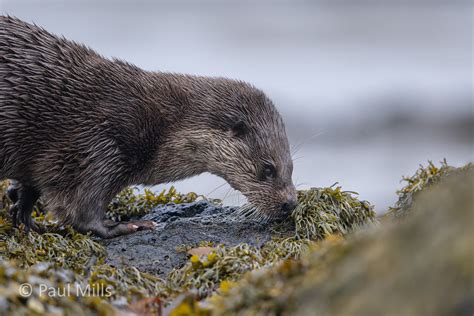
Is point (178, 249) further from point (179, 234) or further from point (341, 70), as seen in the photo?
point (341, 70)

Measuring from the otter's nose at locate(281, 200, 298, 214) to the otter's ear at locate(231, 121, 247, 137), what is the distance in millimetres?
576

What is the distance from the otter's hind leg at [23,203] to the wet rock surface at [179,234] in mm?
600

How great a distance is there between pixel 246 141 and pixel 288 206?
55cm

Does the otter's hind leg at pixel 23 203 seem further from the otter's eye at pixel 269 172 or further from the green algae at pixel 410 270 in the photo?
the green algae at pixel 410 270

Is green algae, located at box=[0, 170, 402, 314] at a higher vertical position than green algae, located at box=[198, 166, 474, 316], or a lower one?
higher

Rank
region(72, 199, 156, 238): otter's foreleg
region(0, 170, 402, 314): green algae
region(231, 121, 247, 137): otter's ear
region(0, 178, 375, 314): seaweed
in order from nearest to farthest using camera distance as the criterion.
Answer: region(0, 178, 375, 314): seaweed
region(0, 170, 402, 314): green algae
region(72, 199, 156, 238): otter's foreleg
region(231, 121, 247, 137): otter's ear

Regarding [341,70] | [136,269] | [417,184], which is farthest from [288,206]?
[341,70]

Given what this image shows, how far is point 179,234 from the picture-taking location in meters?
4.83

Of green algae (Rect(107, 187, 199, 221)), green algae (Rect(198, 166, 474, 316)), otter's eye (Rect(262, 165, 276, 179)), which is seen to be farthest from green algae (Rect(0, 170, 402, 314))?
green algae (Rect(198, 166, 474, 316))

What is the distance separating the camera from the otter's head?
5348 millimetres

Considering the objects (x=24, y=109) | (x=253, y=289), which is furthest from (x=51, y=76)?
(x=253, y=289)

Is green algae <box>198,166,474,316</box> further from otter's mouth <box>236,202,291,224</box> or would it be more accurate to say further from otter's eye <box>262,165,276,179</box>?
otter's eye <box>262,165,276,179</box>

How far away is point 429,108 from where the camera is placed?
1418cm

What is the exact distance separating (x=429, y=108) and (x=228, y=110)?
9.49 meters
